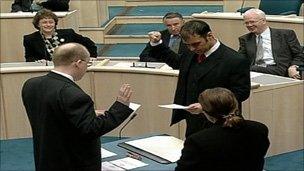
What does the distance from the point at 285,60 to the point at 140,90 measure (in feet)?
4.61

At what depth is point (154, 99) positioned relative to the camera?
5.34 meters

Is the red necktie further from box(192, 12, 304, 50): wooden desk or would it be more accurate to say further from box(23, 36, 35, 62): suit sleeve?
box(192, 12, 304, 50): wooden desk

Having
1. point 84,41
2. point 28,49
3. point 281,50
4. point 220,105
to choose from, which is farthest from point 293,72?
point 220,105


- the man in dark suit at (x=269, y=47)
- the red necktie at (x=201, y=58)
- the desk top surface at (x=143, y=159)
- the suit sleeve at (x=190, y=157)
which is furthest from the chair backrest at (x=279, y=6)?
the suit sleeve at (x=190, y=157)

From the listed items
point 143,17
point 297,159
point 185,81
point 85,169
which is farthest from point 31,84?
point 143,17

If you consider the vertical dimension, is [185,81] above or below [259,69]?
above

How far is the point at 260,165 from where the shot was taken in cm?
276

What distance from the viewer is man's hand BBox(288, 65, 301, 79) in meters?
5.45

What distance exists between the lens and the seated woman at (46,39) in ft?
18.9

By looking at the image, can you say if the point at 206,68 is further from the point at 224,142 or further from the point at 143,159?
the point at 224,142

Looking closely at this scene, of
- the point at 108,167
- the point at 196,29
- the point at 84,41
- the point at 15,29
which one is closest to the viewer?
the point at 108,167

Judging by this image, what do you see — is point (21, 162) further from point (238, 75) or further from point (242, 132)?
point (242, 132)

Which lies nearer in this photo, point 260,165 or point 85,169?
point 260,165

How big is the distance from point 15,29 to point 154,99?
10.1 ft
